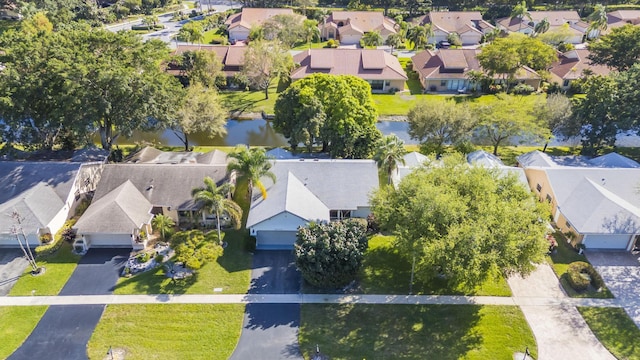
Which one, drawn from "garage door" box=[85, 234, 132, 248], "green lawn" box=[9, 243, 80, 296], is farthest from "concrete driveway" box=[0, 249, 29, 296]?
"garage door" box=[85, 234, 132, 248]

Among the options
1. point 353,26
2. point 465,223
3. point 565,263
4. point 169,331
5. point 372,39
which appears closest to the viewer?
point 465,223

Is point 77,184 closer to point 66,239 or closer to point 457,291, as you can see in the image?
point 66,239

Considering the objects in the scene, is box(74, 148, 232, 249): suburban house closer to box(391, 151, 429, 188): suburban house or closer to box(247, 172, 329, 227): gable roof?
box(247, 172, 329, 227): gable roof

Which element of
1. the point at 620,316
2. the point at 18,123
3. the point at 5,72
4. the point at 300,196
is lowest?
the point at 620,316

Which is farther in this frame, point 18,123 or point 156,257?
point 18,123

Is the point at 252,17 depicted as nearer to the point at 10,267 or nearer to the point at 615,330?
the point at 10,267

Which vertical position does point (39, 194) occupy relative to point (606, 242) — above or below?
above

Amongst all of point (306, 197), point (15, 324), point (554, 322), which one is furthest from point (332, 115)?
point (15, 324)

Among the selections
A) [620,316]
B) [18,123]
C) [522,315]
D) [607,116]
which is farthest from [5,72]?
[607,116]
